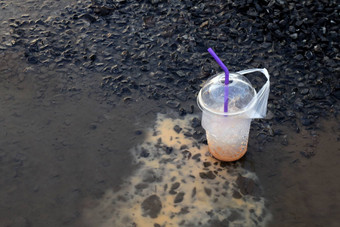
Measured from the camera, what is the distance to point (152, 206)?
283 centimetres

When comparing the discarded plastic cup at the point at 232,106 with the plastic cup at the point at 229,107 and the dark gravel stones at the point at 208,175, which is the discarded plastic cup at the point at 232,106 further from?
the dark gravel stones at the point at 208,175

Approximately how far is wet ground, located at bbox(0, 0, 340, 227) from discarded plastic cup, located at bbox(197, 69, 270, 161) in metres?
0.39

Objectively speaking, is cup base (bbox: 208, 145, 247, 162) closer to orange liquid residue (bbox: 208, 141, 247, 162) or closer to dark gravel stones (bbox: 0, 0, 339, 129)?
orange liquid residue (bbox: 208, 141, 247, 162)

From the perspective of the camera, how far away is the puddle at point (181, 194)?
108 inches

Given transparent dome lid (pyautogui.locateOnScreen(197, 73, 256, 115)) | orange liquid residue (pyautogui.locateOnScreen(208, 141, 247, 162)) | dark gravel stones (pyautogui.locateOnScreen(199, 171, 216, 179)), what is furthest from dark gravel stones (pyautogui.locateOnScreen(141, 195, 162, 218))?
transparent dome lid (pyautogui.locateOnScreen(197, 73, 256, 115))

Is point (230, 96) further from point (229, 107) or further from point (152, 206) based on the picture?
point (152, 206)

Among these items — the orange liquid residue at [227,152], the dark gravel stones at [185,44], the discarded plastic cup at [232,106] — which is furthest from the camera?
the dark gravel stones at [185,44]

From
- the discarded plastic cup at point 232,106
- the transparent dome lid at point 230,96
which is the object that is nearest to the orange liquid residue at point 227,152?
the discarded plastic cup at point 232,106

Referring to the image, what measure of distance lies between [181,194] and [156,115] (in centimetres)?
89

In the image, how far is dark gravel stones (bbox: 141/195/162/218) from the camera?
2.79 m

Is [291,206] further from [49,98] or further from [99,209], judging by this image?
[49,98]

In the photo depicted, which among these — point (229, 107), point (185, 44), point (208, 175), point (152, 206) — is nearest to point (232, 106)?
point (229, 107)

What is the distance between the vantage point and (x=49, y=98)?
149 inches

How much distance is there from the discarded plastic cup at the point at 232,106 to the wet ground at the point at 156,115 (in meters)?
0.39
